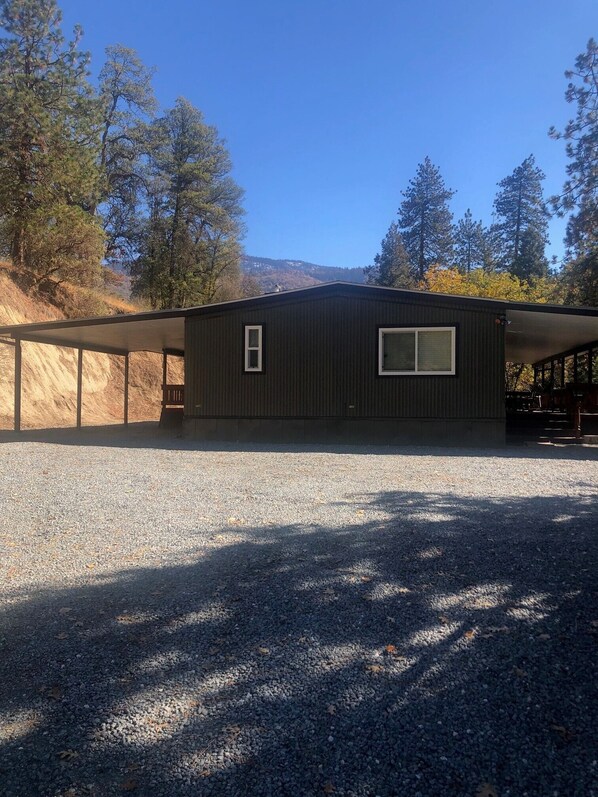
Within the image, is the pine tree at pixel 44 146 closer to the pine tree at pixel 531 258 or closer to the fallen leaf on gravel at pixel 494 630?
the fallen leaf on gravel at pixel 494 630

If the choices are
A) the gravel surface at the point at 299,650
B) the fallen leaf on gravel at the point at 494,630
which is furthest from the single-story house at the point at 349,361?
the fallen leaf on gravel at the point at 494,630

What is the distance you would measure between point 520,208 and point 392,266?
11329mm

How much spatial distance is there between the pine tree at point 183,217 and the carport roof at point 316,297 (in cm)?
1372

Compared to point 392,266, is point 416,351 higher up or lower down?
lower down

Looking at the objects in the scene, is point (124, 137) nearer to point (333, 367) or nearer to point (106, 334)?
point (106, 334)

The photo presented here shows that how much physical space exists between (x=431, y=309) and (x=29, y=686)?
10.9 meters

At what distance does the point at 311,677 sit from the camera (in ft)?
7.73

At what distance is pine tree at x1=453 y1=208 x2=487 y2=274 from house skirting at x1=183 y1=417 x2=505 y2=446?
138 ft

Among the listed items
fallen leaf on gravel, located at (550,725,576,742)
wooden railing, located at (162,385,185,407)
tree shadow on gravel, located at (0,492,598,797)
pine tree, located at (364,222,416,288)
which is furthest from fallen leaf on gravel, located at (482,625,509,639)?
pine tree, located at (364,222,416,288)

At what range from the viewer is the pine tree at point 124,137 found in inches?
1142

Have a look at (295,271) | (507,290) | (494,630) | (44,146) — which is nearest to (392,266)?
(507,290)

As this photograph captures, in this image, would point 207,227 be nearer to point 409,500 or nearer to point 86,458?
point 86,458

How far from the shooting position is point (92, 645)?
8.68ft

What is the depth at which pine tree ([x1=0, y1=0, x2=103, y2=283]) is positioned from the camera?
18.7 m
